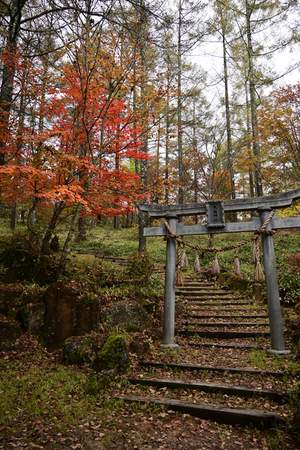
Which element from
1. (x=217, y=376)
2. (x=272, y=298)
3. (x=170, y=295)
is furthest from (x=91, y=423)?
(x=272, y=298)

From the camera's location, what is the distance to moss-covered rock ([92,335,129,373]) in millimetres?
4641

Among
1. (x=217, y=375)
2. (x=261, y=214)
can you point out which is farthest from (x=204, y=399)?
(x=261, y=214)

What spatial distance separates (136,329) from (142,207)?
314cm

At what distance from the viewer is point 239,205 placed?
6367 mm

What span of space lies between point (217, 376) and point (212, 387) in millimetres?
544

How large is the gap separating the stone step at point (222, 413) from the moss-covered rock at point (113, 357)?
25.1 inches

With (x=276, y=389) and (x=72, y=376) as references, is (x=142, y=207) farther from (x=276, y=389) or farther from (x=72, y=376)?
(x=276, y=389)

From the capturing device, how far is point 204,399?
4086 millimetres

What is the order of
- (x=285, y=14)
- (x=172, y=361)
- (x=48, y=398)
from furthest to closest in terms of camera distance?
(x=285, y=14) < (x=172, y=361) < (x=48, y=398)

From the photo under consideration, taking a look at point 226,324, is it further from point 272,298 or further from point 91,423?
point 91,423

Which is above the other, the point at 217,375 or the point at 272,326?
the point at 272,326

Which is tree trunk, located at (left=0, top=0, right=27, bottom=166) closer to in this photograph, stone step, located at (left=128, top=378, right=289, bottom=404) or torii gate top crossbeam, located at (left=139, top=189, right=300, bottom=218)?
torii gate top crossbeam, located at (left=139, top=189, right=300, bottom=218)

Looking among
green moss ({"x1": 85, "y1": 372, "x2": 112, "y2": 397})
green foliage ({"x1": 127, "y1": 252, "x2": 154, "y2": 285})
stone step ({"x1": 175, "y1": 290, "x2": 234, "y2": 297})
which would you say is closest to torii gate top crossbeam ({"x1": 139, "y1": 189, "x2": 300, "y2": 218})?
green foliage ({"x1": 127, "y1": 252, "x2": 154, "y2": 285})

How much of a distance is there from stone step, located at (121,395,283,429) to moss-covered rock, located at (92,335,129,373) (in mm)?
638
